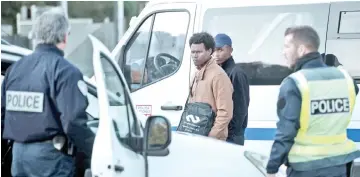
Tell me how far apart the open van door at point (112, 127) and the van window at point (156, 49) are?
8.82ft

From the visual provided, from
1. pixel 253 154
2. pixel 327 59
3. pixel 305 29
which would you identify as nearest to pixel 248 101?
pixel 327 59

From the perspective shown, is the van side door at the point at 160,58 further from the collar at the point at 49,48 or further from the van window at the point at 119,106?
the collar at the point at 49,48

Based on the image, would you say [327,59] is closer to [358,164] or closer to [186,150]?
[358,164]

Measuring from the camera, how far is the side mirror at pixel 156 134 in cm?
344

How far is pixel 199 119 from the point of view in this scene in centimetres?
504

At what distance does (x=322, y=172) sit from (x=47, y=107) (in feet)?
4.96

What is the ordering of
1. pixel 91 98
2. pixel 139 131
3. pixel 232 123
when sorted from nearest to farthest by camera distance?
pixel 139 131 < pixel 91 98 < pixel 232 123

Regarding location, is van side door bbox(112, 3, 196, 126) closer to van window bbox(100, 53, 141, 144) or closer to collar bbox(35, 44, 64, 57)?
van window bbox(100, 53, 141, 144)

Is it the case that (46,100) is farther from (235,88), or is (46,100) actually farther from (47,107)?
(235,88)

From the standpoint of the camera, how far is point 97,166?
3.08 meters

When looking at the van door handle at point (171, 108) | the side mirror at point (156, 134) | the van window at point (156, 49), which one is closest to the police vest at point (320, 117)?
the side mirror at point (156, 134)

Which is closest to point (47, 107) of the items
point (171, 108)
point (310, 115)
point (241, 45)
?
point (310, 115)

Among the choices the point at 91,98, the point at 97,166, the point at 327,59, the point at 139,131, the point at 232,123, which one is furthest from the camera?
the point at 327,59

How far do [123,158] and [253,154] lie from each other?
1062mm
